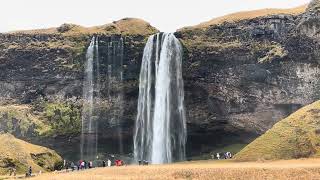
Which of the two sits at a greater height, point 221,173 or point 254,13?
point 254,13

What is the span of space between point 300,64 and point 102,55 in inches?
910

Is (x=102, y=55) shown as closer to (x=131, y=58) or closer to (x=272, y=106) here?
(x=131, y=58)

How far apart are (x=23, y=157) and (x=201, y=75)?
71.0ft

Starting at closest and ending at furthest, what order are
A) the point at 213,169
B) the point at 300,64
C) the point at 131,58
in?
1. the point at 213,169
2. the point at 300,64
3. the point at 131,58

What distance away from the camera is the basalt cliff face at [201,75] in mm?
61094

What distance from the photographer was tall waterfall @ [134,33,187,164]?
6294 centimetres

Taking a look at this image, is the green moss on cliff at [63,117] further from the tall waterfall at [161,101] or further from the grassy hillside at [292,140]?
the grassy hillside at [292,140]

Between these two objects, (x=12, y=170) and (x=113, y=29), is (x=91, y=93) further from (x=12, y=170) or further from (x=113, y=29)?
(x=12, y=170)

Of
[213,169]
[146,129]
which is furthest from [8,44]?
[213,169]

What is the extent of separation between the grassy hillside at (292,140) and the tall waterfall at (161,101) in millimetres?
16827

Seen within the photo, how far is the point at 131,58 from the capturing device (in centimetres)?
6619

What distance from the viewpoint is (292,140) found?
150 ft

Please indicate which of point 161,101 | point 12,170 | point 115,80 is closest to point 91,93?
point 115,80

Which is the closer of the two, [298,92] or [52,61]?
[298,92]
